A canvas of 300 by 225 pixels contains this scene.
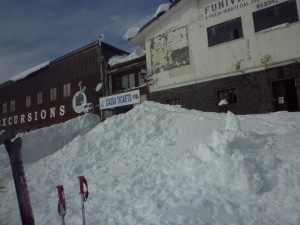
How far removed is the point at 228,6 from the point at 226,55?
2.97 m

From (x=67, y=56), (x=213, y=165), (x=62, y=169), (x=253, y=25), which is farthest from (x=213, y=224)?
(x=67, y=56)

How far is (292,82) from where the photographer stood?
13.0m

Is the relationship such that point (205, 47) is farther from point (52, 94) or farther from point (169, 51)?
point (52, 94)

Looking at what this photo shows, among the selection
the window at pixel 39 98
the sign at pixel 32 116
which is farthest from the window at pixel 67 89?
the window at pixel 39 98

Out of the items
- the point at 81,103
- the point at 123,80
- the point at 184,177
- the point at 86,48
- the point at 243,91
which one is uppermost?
the point at 86,48

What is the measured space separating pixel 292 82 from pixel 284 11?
3.71 meters

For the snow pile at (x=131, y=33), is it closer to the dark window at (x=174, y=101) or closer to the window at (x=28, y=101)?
the dark window at (x=174, y=101)

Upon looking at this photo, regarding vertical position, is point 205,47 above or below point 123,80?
above

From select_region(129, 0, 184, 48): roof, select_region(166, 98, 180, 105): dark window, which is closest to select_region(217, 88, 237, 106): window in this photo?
select_region(166, 98, 180, 105): dark window

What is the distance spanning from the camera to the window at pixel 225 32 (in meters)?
14.4

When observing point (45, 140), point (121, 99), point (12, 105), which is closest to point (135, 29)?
point (121, 99)

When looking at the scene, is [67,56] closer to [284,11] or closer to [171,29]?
[171,29]

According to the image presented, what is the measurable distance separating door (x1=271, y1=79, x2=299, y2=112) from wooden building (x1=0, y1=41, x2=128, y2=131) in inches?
532

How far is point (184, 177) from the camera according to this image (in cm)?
689
